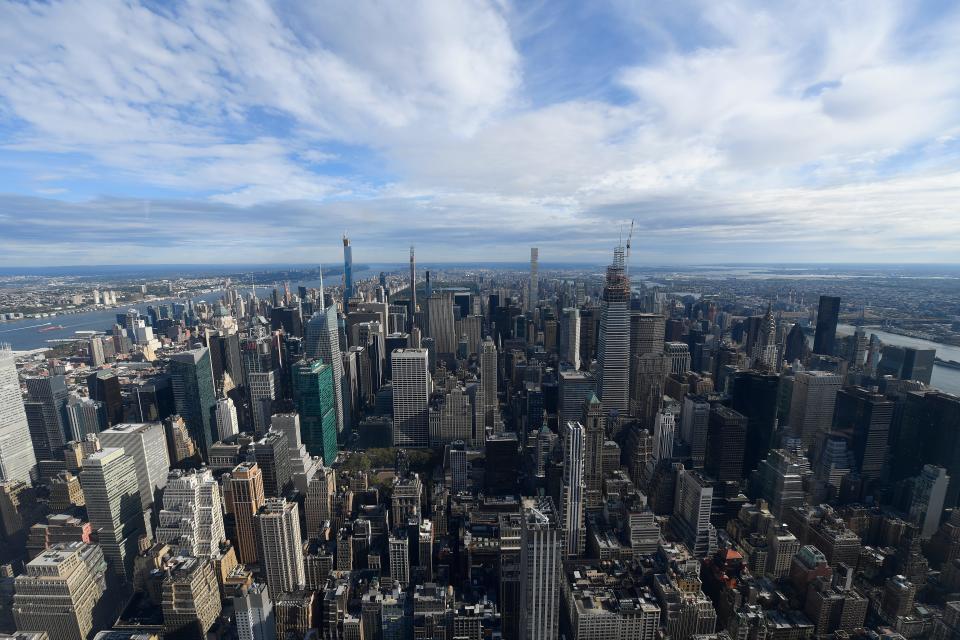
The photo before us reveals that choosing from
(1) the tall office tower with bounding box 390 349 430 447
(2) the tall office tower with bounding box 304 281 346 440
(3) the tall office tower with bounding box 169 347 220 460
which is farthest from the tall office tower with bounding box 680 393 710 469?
(3) the tall office tower with bounding box 169 347 220 460

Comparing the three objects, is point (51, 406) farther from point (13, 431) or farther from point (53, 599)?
point (53, 599)

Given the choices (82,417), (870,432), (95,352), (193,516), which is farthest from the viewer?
(95,352)

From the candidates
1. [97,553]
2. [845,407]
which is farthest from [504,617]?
[845,407]

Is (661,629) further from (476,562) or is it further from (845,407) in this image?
(845,407)

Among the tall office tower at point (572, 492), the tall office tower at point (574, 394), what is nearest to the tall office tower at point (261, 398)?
the tall office tower at point (574, 394)

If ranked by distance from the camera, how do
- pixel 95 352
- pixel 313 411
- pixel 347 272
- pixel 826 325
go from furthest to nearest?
pixel 347 272, pixel 95 352, pixel 826 325, pixel 313 411

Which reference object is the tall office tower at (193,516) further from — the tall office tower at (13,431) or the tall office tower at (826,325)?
the tall office tower at (826,325)

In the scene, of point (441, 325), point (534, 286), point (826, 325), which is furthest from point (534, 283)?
point (826, 325)
